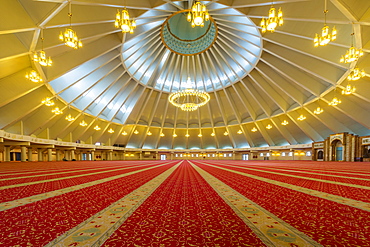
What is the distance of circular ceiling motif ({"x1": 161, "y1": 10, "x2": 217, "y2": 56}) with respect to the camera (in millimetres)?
15260

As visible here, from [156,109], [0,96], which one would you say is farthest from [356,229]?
[156,109]

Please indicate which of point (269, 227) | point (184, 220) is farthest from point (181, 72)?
point (269, 227)

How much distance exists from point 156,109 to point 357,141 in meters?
20.1

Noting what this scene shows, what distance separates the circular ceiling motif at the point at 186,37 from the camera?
1526 cm

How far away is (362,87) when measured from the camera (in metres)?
12.0

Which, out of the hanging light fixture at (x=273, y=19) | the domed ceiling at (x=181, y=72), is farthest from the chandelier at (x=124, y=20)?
the hanging light fixture at (x=273, y=19)

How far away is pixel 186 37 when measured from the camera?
639 inches

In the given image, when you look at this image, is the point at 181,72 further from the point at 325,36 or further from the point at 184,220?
the point at 184,220

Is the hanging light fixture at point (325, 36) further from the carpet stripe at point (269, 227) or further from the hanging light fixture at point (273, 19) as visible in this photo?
the carpet stripe at point (269, 227)

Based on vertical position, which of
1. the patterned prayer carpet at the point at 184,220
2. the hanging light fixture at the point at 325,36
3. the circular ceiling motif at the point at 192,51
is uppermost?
the circular ceiling motif at the point at 192,51

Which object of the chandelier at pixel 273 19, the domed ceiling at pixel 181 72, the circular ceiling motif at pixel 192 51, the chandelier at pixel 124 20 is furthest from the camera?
the circular ceiling motif at pixel 192 51

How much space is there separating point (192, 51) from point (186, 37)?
1302 mm

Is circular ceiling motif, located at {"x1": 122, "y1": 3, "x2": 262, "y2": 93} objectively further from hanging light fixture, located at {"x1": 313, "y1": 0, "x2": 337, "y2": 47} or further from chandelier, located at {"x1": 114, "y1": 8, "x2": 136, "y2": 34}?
chandelier, located at {"x1": 114, "y1": 8, "x2": 136, "y2": 34}

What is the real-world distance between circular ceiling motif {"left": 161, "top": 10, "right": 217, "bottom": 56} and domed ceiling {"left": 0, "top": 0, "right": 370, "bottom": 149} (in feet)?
0.27
